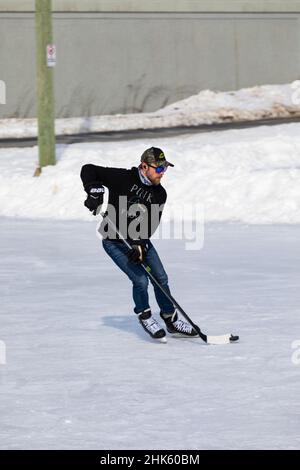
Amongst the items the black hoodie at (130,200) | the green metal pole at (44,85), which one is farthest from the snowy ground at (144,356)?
the green metal pole at (44,85)

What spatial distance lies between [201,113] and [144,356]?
2021 cm

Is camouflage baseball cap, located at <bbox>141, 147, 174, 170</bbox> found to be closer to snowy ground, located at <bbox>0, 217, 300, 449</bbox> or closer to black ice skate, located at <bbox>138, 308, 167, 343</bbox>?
black ice skate, located at <bbox>138, 308, 167, 343</bbox>

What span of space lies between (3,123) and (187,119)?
165 inches

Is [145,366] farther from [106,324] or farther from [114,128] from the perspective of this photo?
[114,128]

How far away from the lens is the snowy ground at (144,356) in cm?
696

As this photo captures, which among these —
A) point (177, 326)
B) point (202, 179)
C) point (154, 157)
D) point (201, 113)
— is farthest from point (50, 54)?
point (201, 113)

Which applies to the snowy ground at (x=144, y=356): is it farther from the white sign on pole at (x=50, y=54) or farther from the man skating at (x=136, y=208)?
the white sign on pole at (x=50, y=54)

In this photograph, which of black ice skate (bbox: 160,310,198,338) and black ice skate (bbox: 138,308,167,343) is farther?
black ice skate (bbox: 160,310,198,338)

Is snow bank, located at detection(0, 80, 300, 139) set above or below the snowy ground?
below

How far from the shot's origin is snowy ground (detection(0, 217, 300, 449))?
6.96m

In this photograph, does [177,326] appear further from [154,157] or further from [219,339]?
[154,157]

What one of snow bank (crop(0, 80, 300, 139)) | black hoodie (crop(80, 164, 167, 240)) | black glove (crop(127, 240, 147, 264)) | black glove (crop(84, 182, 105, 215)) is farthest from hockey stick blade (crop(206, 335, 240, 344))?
snow bank (crop(0, 80, 300, 139))

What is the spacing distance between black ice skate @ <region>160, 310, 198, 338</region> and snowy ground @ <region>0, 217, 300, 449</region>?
0.09m
